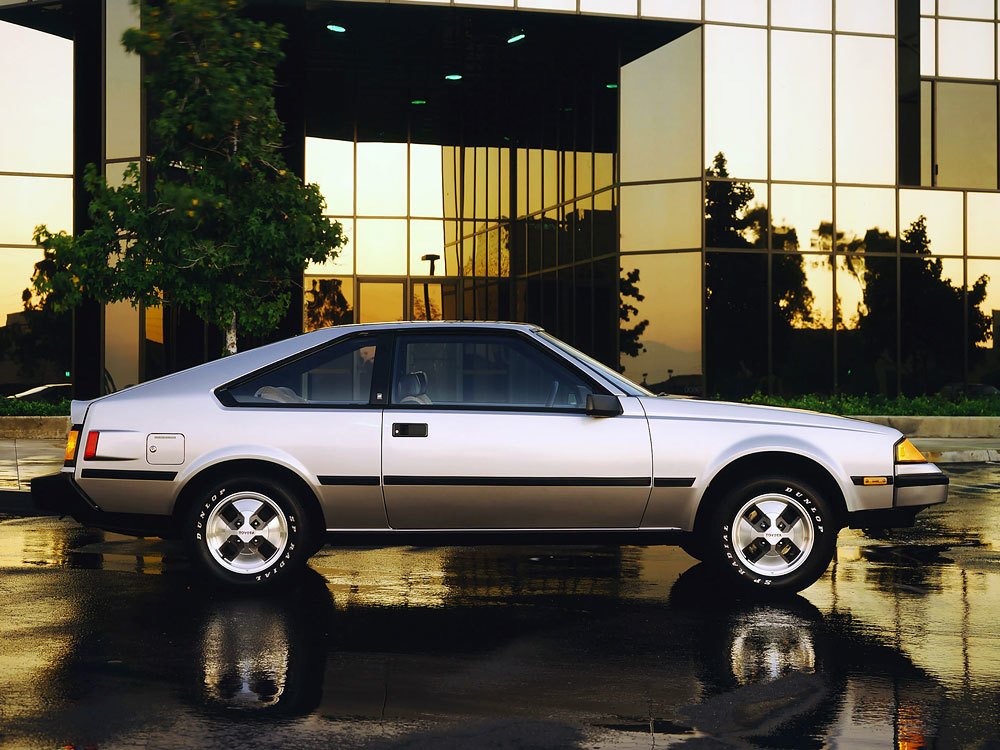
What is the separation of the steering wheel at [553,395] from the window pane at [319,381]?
1061mm

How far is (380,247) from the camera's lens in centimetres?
3111

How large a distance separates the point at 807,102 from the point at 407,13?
28.3ft

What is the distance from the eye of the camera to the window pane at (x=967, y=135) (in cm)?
2695

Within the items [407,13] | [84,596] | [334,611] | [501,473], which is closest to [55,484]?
[84,596]

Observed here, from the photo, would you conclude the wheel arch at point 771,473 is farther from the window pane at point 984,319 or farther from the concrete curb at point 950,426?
the window pane at point 984,319

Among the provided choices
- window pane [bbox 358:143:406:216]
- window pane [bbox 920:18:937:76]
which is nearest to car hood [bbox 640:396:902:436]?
window pane [bbox 920:18:937:76]

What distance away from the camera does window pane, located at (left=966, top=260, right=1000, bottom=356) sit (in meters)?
26.9

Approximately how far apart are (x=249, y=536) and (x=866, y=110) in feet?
72.5

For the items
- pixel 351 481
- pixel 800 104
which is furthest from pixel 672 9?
pixel 351 481

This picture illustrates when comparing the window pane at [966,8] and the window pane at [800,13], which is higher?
the window pane at [966,8]

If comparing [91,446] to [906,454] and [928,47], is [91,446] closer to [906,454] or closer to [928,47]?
[906,454]

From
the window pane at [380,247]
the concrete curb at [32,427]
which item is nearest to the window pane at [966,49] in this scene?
the window pane at [380,247]

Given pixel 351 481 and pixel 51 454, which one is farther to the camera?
pixel 51 454

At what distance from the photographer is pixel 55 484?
7344 millimetres
